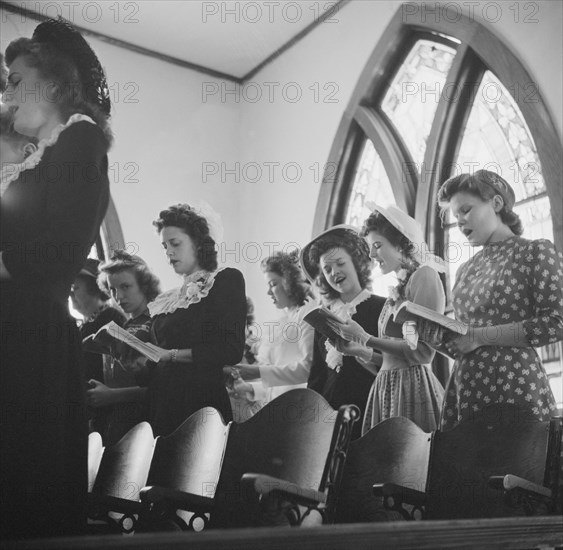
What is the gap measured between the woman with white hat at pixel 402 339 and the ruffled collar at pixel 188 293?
603mm

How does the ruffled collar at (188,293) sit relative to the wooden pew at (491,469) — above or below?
above

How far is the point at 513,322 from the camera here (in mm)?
2900

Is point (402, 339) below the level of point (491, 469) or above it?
above

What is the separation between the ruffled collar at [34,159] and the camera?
5.18ft

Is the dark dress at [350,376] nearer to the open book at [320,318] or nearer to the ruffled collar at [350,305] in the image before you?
the ruffled collar at [350,305]

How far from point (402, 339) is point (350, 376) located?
0.36m

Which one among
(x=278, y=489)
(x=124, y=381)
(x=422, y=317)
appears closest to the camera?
(x=278, y=489)

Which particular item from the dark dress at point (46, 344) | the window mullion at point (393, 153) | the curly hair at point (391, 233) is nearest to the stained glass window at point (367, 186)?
the window mullion at point (393, 153)

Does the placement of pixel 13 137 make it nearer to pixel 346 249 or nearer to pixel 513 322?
pixel 513 322

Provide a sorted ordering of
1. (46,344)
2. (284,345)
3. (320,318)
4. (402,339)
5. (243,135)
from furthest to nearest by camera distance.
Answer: (243,135), (284,345), (402,339), (320,318), (46,344)

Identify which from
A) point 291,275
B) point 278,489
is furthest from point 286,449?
point 291,275

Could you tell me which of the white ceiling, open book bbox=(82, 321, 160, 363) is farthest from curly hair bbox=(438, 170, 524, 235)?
the white ceiling

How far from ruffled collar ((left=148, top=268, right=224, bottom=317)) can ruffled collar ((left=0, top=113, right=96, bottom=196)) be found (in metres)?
1.81

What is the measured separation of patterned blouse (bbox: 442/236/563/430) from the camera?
282cm
